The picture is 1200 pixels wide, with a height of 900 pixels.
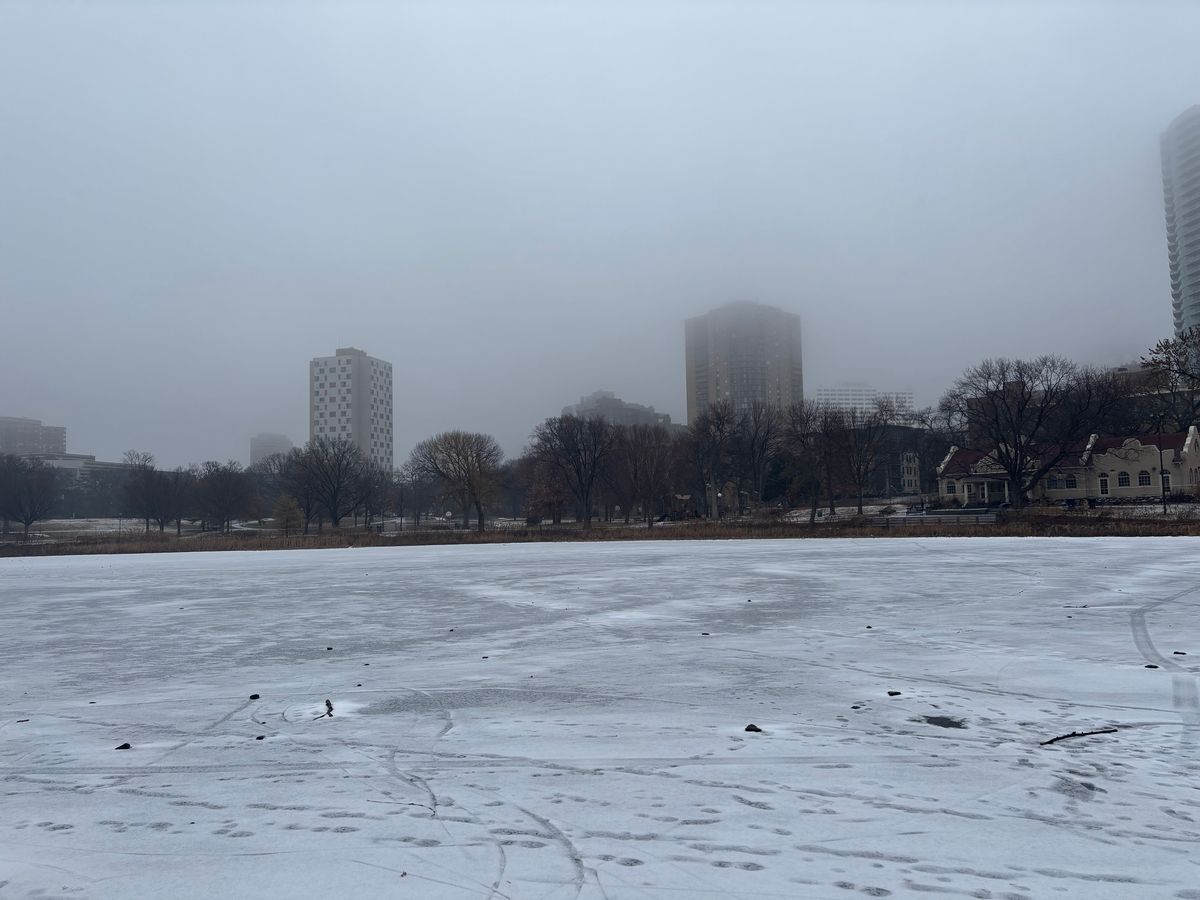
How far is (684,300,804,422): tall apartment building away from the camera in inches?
6230

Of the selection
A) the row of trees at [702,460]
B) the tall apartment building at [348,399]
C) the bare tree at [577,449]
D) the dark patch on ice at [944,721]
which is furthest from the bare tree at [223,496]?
the tall apartment building at [348,399]

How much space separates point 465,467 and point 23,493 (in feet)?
146

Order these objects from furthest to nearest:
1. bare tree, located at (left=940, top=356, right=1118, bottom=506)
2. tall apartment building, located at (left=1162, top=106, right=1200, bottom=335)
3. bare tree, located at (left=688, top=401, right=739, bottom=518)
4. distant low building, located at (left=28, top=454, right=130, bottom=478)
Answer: tall apartment building, located at (left=1162, top=106, right=1200, bottom=335)
distant low building, located at (left=28, top=454, right=130, bottom=478)
bare tree, located at (left=688, top=401, right=739, bottom=518)
bare tree, located at (left=940, top=356, right=1118, bottom=506)

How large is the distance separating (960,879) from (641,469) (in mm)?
72854

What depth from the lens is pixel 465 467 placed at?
74312mm

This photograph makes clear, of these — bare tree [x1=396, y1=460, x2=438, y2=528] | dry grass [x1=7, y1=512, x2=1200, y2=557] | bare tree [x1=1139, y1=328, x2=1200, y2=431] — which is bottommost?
dry grass [x1=7, y1=512, x2=1200, y2=557]

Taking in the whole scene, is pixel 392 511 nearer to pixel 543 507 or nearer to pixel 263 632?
pixel 543 507

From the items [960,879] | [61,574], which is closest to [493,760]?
[960,879]

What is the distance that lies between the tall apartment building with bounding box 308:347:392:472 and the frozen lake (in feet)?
555

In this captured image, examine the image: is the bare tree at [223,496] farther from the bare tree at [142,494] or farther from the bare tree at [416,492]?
the bare tree at [416,492]

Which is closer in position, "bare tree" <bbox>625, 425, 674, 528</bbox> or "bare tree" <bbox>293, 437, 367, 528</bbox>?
"bare tree" <bbox>625, 425, 674, 528</bbox>

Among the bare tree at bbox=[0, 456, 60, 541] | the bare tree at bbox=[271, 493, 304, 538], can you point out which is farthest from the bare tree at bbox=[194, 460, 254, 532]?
the bare tree at bbox=[0, 456, 60, 541]

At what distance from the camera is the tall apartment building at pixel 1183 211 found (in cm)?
15500

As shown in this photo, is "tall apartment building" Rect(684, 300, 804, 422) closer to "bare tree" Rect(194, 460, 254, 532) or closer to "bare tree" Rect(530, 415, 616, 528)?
"bare tree" Rect(530, 415, 616, 528)
